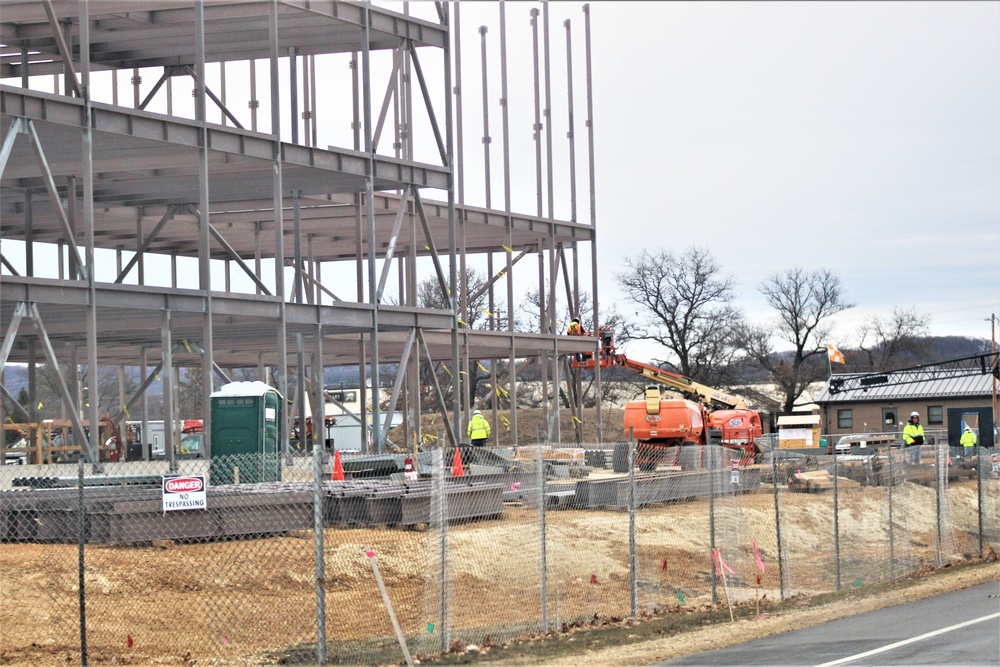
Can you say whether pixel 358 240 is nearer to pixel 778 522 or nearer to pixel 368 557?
Answer: pixel 778 522

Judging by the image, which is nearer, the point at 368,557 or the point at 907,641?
the point at 907,641

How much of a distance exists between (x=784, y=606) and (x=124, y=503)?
9.15 m

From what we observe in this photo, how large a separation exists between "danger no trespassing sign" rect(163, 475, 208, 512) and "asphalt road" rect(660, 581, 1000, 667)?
5.08 meters

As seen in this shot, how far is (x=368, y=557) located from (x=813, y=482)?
21.7 meters

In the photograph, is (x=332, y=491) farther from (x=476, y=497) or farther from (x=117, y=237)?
(x=117, y=237)

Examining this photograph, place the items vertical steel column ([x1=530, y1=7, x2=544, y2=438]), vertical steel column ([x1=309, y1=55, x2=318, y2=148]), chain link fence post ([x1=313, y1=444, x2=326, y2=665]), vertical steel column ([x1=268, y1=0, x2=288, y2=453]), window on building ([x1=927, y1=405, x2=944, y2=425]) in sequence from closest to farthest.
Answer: chain link fence post ([x1=313, y1=444, x2=326, y2=665]) → vertical steel column ([x1=268, y1=0, x2=288, y2=453]) → vertical steel column ([x1=309, y1=55, x2=318, y2=148]) → vertical steel column ([x1=530, y1=7, x2=544, y2=438]) → window on building ([x1=927, y1=405, x2=944, y2=425])

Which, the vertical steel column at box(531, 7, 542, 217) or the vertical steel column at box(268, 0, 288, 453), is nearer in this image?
the vertical steel column at box(268, 0, 288, 453)

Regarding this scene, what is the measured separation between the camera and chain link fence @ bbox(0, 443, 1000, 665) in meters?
13.6

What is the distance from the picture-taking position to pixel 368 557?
537 inches

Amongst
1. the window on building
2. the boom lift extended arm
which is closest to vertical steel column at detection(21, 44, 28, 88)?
the boom lift extended arm

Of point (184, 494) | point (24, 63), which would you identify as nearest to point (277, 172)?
point (24, 63)

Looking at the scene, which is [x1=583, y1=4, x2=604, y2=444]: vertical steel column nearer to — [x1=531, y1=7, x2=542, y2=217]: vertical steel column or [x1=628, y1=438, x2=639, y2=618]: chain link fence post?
[x1=531, y1=7, x2=542, y2=217]: vertical steel column

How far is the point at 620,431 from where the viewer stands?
70875 mm

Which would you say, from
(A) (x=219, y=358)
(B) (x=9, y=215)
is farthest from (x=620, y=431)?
(B) (x=9, y=215)
